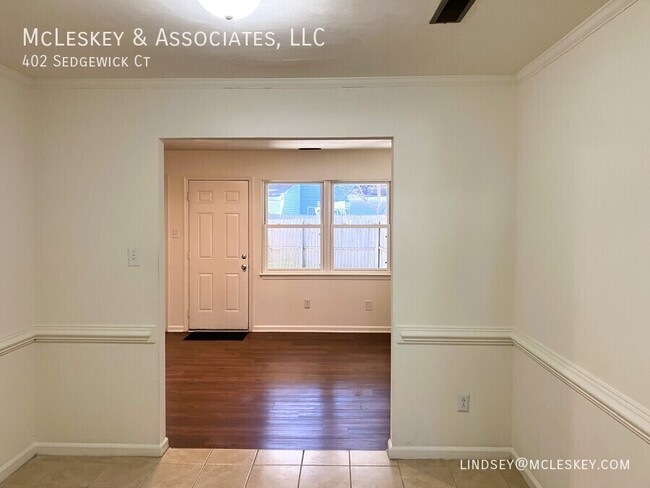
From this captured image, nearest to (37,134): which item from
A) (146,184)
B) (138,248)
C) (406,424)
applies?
(146,184)

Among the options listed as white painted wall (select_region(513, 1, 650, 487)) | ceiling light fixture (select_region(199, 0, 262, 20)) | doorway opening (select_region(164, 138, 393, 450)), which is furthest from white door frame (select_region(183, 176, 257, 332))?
ceiling light fixture (select_region(199, 0, 262, 20))

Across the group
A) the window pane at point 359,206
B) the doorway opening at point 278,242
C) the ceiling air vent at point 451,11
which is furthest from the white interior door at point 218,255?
the ceiling air vent at point 451,11

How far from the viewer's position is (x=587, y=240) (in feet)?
6.05

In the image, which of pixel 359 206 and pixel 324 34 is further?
pixel 359 206

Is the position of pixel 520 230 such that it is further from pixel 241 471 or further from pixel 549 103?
pixel 241 471

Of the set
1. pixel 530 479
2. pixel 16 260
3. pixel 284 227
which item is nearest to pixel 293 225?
pixel 284 227

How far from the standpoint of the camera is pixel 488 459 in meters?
2.60

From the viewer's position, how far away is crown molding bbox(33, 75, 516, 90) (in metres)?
2.55

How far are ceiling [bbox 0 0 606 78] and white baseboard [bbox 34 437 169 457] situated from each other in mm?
2212

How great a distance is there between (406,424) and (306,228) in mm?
3439

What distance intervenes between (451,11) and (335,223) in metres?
4.05

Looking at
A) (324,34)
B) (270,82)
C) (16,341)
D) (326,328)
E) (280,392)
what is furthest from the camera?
(326,328)

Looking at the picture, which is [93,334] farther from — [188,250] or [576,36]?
[188,250]

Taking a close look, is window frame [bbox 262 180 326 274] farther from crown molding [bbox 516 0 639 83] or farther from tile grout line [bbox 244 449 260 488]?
crown molding [bbox 516 0 639 83]
